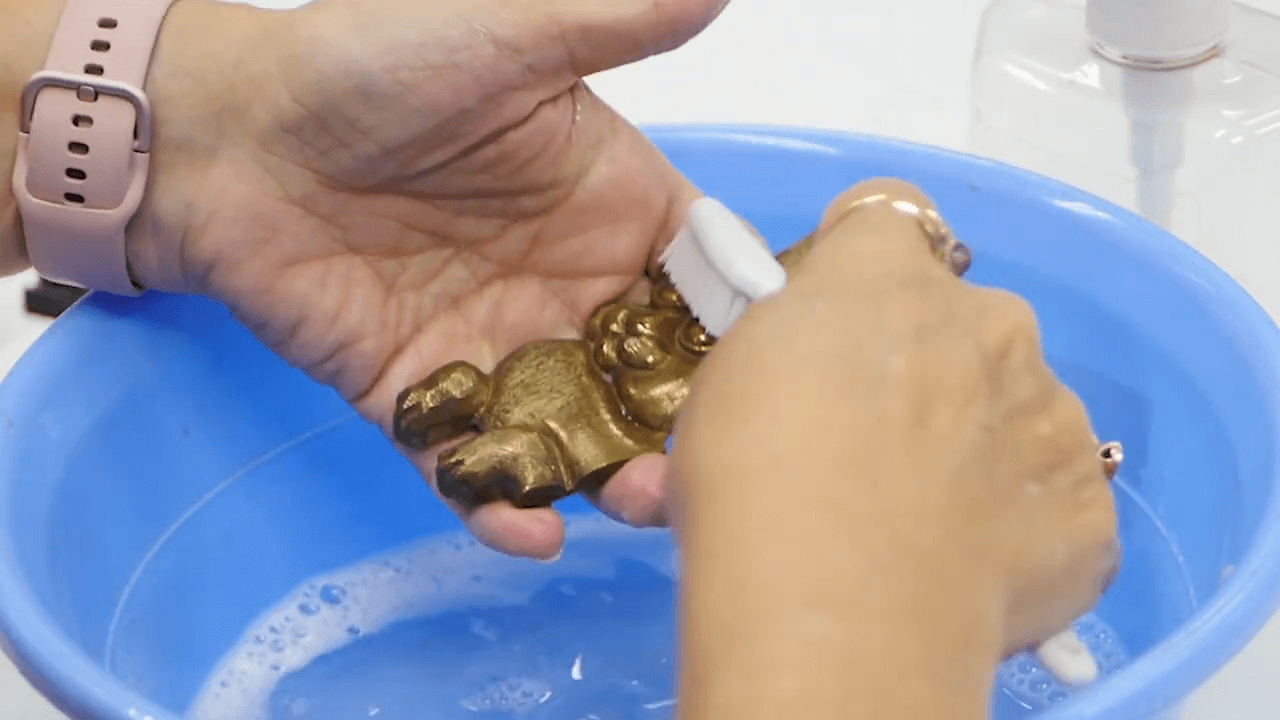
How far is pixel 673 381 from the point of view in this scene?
65 centimetres

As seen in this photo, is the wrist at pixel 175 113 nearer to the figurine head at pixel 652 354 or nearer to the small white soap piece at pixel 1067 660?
the figurine head at pixel 652 354

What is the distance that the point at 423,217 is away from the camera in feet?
2.40

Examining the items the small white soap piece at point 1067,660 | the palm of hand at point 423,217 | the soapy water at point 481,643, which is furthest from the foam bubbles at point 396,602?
the small white soap piece at point 1067,660

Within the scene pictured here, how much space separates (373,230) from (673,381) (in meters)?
0.18

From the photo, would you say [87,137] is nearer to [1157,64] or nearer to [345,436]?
[345,436]

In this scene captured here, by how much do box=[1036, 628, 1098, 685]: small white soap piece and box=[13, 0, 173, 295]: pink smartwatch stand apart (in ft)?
1.41

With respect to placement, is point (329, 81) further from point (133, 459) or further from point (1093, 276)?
point (1093, 276)

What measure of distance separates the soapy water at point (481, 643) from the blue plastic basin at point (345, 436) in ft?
0.05

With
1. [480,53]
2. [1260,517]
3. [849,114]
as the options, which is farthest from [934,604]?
[849,114]

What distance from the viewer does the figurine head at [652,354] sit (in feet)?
2.13

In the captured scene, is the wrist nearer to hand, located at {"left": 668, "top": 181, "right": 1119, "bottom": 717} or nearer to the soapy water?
the soapy water

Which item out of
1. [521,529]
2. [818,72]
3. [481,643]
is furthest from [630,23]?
[818,72]

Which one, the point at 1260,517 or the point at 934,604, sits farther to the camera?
the point at 1260,517

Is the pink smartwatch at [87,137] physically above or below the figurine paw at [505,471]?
above
